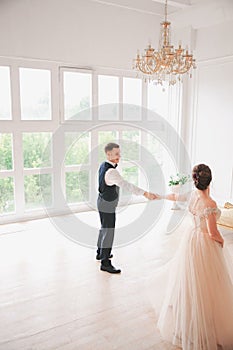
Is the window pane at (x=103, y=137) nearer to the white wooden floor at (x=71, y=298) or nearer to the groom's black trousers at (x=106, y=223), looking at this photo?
the white wooden floor at (x=71, y=298)

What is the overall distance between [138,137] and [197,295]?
4.67 metres

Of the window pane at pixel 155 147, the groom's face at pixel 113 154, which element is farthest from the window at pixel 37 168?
the groom's face at pixel 113 154

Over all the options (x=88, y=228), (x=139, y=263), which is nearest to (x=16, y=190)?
(x=88, y=228)

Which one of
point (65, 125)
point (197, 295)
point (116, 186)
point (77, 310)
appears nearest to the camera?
point (197, 295)

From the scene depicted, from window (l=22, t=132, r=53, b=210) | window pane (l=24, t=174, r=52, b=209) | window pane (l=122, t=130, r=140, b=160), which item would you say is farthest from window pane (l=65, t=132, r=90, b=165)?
window pane (l=122, t=130, r=140, b=160)

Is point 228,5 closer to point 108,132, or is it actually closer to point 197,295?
point 108,132

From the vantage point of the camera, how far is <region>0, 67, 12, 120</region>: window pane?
16.8ft

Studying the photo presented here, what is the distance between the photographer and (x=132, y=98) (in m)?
6.59

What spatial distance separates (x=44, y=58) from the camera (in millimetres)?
5297

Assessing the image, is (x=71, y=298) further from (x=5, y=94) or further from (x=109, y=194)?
(x=5, y=94)

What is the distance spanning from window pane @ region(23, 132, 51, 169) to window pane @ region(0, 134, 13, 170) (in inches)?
9.6

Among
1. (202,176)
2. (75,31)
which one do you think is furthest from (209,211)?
(75,31)

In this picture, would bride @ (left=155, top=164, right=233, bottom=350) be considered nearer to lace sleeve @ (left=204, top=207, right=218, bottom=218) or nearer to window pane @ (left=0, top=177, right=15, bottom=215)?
lace sleeve @ (left=204, top=207, right=218, bottom=218)

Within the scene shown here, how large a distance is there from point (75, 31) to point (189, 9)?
2.11m
